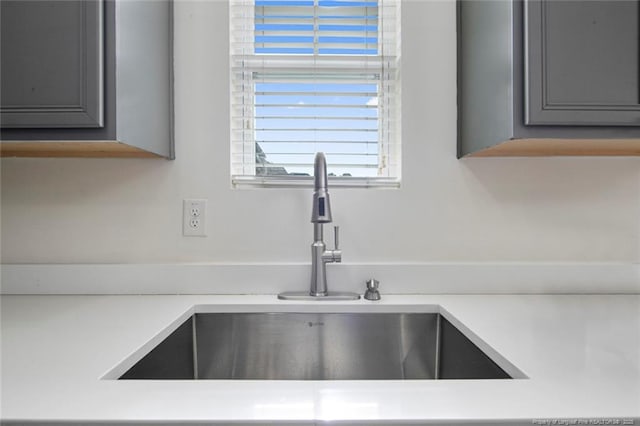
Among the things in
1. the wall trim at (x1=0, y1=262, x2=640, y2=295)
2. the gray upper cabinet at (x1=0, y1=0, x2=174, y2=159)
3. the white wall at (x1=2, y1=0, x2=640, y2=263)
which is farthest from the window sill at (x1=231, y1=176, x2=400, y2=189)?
the gray upper cabinet at (x1=0, y1=0, x2=174, y2=159)

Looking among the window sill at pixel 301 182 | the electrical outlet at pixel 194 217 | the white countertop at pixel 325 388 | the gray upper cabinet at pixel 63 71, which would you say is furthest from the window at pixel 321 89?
the white countertop at pixel 325 388

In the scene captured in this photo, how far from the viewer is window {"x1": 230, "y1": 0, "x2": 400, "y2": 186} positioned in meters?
1.24

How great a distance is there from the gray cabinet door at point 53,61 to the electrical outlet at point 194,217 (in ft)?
1.27

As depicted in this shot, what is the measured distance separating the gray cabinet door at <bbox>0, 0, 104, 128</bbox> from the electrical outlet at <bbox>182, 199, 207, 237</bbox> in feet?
1.27

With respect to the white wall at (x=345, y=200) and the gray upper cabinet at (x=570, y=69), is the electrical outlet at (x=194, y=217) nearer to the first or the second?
the white wall at (x=345, y=200)

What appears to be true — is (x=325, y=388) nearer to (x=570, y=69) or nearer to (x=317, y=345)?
(x=317, y=345)

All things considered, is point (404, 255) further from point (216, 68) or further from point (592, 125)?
point (216, 68)

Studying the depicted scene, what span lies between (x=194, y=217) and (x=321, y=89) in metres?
0.60

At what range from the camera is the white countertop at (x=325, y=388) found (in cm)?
48

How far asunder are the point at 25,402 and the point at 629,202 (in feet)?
5.23

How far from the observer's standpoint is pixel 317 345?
1.02m

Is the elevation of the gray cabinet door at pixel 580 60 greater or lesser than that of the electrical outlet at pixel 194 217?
greater

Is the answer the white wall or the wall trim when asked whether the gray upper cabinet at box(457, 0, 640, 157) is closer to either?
the white wall

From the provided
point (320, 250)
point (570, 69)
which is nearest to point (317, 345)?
point (320, 250)
